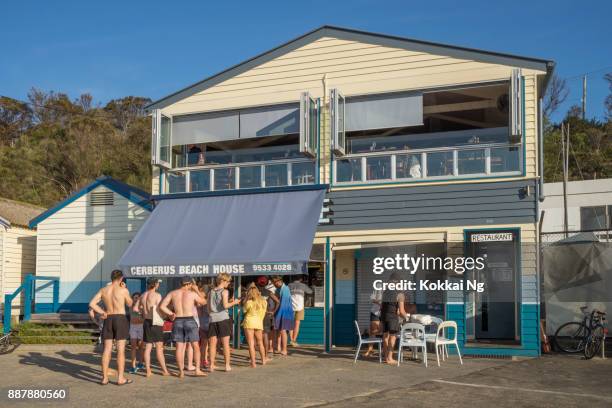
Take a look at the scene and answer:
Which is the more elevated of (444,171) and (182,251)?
(444,171)

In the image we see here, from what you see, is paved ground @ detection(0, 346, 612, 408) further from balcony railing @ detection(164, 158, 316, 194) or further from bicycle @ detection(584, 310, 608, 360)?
balcony railing @ detection(164, 158, 316, 194)

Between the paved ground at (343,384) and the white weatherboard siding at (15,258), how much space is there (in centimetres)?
755

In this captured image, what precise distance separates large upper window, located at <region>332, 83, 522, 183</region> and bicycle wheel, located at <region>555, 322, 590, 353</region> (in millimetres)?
3524

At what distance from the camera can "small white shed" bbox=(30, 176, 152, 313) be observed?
18375 mm

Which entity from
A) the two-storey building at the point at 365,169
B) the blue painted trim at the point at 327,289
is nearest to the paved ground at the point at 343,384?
the blue painted trim at the point at 327,289

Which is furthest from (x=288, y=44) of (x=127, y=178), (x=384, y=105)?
(x=127, y=178)

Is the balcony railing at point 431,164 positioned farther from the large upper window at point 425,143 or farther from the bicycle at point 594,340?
the bicycle at point 594,340

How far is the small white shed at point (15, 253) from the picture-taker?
68.8 ft

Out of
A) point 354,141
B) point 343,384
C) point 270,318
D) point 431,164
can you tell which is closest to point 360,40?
point 354,141

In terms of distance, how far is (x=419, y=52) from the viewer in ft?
51.2

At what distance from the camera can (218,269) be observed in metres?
14.8

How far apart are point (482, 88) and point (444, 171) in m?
2.05

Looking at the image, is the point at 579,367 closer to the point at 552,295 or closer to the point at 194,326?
the point at 552,295

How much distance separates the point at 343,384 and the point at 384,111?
23.5 ft
